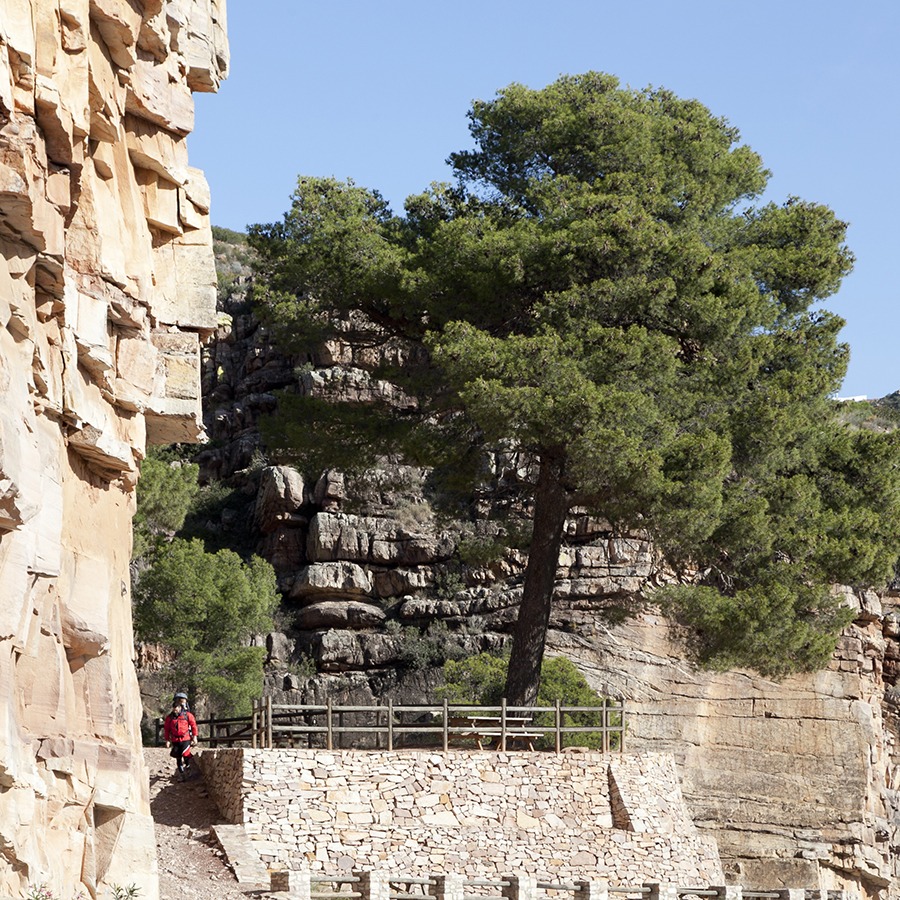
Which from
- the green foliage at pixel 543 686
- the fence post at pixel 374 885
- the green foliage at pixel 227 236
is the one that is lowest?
the fence post at pixel 374 885

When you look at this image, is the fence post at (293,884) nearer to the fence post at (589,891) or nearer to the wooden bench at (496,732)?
the fence post at (589,891)

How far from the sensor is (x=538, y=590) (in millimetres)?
26312

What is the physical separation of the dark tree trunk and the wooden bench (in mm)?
591

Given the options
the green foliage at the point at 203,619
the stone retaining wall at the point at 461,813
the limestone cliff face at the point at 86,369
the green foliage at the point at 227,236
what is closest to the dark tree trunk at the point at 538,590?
the stone retaining wall at the point at 461,813

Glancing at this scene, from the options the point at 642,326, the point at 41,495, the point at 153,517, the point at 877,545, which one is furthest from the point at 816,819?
the point at 41,495

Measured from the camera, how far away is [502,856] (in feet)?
73.4

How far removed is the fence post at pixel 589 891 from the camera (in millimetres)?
20984

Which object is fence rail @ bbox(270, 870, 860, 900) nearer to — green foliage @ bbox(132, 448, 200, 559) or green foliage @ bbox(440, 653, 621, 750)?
green foliage @ bbox(440, 653, 621, 750)

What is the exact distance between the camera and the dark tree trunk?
26156 mm

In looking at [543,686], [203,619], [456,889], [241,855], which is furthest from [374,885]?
[203,619]

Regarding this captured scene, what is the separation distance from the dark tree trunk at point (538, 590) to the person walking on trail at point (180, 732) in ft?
19.0

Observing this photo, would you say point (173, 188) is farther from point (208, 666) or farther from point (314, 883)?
point (208, 666)

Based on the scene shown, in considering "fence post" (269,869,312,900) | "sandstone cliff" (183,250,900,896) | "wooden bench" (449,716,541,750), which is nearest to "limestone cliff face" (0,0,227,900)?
"fence post" (269,869,312,900)

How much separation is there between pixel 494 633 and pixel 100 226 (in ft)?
91.3
